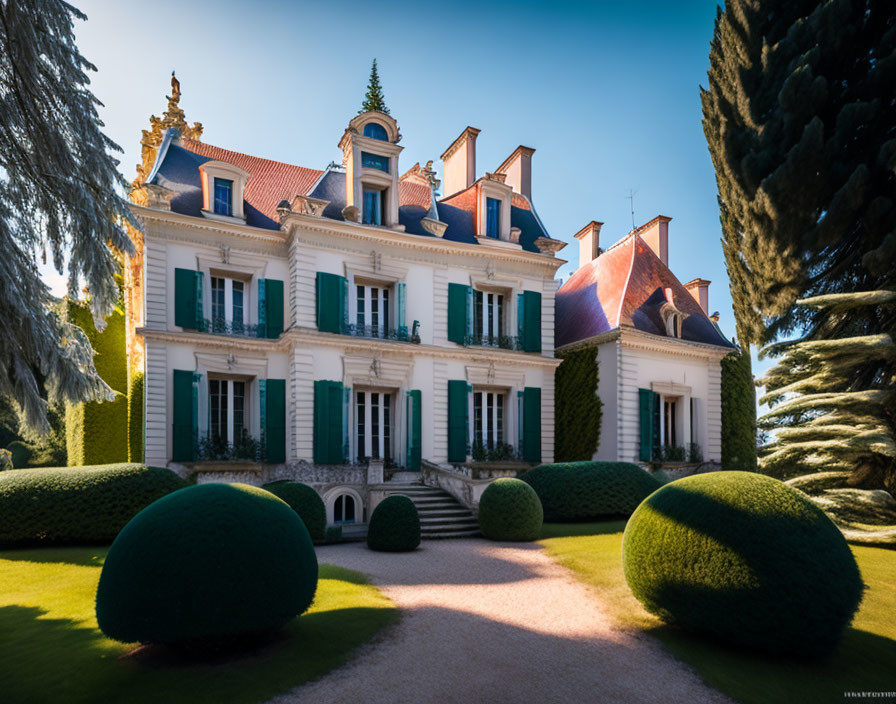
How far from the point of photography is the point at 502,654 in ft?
18.3

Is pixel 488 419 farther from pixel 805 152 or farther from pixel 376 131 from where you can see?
pixel 805 152

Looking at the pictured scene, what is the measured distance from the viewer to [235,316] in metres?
15.8

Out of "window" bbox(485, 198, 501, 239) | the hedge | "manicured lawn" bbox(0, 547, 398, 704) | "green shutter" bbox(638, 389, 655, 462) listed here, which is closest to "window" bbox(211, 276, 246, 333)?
the hedge

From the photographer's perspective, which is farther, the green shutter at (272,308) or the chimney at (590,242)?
the chimney at (590,242)

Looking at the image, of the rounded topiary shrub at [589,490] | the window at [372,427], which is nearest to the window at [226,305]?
the window at [372,427]

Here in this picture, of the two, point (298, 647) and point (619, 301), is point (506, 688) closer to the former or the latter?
point (298, 647)

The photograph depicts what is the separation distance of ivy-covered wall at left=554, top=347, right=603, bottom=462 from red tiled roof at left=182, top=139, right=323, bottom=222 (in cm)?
1056

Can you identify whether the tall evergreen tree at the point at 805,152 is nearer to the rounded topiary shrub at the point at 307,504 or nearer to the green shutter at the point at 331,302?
the green shutter at the point at 331,302

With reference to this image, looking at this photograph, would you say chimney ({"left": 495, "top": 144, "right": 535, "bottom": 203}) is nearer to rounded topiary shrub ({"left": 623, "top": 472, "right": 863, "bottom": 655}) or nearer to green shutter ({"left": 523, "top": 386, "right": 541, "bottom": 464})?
green shutter ({"left": 523, "top": 386, "right": 541, "bottom": 464})

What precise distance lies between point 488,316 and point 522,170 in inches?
268

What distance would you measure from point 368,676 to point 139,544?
2.37 metres

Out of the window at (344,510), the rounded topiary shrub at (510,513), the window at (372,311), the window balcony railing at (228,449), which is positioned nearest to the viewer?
the rounded topiary shrub at (510,513)

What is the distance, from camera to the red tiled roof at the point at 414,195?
19156mm

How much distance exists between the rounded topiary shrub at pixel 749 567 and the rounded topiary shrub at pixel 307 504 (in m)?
7.03
